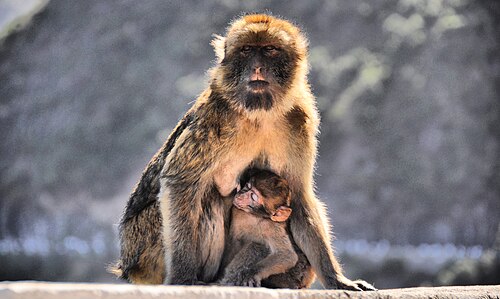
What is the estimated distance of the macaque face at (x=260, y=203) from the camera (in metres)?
4.53

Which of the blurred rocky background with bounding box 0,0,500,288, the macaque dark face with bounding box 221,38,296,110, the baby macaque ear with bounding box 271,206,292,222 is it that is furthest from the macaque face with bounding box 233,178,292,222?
the blurred rocky background with bounding box 0,0,500,288

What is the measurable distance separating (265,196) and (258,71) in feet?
1.98

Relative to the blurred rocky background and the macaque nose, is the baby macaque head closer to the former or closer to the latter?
the macaque nose

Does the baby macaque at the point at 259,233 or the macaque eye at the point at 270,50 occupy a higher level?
the macaque eye at the point at 270,50

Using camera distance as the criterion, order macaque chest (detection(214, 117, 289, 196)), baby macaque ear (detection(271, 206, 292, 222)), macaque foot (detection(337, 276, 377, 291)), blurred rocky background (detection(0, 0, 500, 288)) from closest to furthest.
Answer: macaque foot (detection(337, 276, 377, 291)), macaque chest (detection(214, 117, 289, 196)), baby macaque ear (detection(271, 206, 292, 222)), blurred rocky background (detection(0, 0, 500, 288))

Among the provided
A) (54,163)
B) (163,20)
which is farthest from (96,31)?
(54,163)

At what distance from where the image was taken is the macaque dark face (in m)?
4.44

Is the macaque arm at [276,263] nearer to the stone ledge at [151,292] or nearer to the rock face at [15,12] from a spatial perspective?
the stone ledge at [151,292]

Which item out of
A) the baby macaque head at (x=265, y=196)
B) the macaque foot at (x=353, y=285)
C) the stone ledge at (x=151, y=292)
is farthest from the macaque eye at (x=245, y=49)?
the stone ledge at (x=151, y=292)

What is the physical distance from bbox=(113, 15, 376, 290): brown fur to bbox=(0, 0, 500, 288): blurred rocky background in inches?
554

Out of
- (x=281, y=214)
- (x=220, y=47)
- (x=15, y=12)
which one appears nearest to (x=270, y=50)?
(x=220, y=47)

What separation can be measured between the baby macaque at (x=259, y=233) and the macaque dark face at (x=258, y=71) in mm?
413

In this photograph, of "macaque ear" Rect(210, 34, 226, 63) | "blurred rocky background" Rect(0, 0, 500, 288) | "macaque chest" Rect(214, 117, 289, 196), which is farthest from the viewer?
"blurred rocky background" Rect(0, 0, 500, 288)

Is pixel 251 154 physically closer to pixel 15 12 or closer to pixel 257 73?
pixel 257 73
